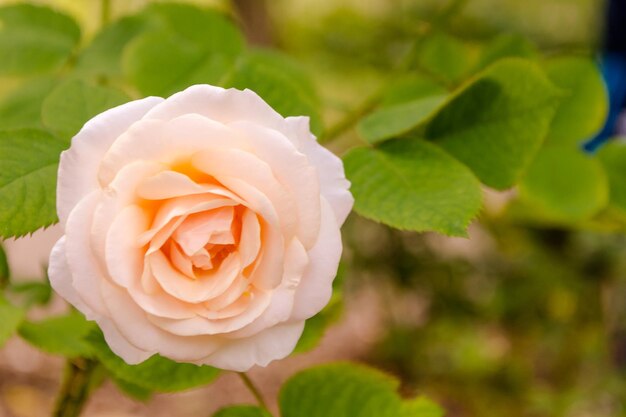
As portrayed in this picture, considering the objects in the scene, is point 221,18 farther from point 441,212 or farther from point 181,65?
point 441,212

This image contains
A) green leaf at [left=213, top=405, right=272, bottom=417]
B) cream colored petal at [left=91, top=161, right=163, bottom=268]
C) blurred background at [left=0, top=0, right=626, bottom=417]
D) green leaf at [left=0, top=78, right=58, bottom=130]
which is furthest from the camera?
blurred background at [left=0, top=0, right=626, bottom=417]

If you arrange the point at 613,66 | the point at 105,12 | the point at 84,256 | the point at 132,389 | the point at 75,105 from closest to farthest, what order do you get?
the point at 84,256 < the point at 75,105 < the point at 132,389 < the point at 105,12 < the point at 613,66

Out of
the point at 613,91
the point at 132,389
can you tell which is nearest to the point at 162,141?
the point at 132,389

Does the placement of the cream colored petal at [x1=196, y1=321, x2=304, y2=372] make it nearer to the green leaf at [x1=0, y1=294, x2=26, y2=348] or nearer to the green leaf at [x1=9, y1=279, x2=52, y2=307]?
the green leaf at [x1=0, y1=294, x2=26, y2=348]

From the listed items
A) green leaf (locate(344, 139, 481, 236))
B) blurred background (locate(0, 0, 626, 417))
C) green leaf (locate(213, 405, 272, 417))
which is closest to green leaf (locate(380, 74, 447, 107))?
green leaf (locate(344, 139, 481, 236))

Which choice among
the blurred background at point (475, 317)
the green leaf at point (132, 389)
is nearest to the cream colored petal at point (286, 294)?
the green leaf at point (132, 389)

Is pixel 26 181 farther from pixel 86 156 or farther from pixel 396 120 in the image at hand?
pixel 396 120

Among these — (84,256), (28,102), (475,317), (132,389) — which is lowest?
(475,317)

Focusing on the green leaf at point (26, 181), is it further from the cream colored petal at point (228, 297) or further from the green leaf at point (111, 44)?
the green leaf at point (111, 44)
